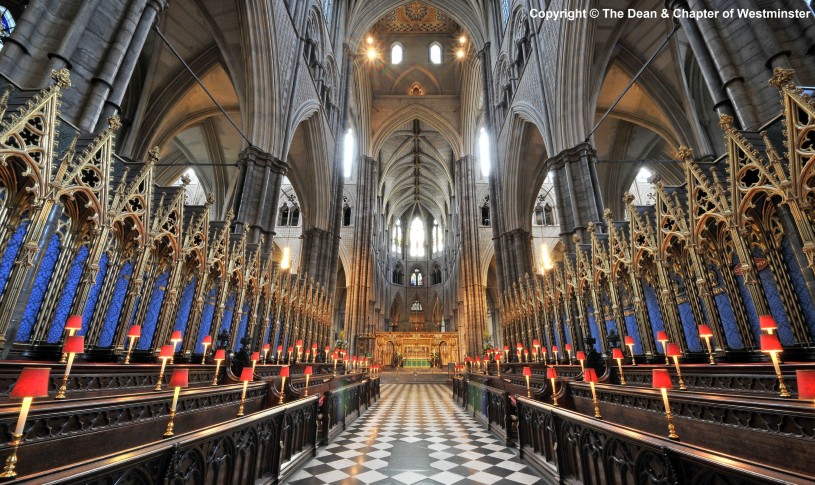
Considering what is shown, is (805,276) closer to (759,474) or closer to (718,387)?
(718,387)

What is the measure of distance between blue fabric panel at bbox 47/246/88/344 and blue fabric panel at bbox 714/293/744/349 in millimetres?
9584

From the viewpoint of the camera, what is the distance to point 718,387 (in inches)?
153

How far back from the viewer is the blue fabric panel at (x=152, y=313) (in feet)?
20.2

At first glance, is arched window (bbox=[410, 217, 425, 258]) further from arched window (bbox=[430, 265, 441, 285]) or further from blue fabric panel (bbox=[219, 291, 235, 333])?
blue fabric panel (bbox=[219, 291, 235, 333])

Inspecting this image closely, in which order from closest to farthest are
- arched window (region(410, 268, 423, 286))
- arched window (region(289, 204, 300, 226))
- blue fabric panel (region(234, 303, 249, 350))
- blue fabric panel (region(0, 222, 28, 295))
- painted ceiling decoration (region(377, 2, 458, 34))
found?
blue fabric panel (region(0, 222, 28, 295))
blue fabric panel (region(234, 303, 249, 350))
painted ceiling decoration (region(377, 2, 458, 34))
arched window (region(289, 204, 300, 226))
arched window (region(410, 268, 423, 286))

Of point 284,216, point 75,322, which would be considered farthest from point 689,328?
point 284,216

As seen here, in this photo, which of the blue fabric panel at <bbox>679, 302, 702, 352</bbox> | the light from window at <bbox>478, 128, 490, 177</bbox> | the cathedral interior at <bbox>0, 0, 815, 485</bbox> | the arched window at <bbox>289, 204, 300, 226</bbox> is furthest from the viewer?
the arched window at <bbox>289, 204, 300, 226</bbox>

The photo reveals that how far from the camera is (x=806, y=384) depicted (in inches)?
73.9

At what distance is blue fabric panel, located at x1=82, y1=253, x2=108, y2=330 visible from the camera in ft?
16.4

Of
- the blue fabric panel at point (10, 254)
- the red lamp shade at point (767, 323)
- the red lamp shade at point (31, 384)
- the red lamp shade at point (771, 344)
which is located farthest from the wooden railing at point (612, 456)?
the blue fabric panel at point (10, 254)

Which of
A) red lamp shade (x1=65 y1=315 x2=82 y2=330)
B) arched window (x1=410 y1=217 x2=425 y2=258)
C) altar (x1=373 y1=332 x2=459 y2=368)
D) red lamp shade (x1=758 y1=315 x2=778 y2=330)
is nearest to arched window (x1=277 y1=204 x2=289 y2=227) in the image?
altar (x1=373 y1=332 x2=459 y2=368)

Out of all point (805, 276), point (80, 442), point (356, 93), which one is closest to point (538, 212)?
point (356, 93)

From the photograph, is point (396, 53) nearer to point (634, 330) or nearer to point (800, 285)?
point (634, 330)

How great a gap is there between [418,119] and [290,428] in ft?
95.6
